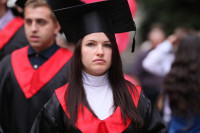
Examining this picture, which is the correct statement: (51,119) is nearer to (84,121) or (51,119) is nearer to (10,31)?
(84,121)

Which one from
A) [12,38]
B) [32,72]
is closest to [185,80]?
[32,72]

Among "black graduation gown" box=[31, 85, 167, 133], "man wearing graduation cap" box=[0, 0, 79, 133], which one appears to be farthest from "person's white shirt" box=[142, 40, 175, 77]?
"black graduation gown" box=[31, 85, 167, 133]

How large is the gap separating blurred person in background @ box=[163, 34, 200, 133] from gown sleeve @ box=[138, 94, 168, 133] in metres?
0.99

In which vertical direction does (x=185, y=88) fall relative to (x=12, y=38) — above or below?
below

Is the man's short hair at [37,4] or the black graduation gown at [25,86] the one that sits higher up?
the man's short hair at [37,4]

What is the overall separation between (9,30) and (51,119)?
1.67 meters

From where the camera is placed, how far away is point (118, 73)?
129 inches

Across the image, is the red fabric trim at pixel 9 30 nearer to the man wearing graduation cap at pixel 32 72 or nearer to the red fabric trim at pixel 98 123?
the man wearing graduation cap at pixel 32 72

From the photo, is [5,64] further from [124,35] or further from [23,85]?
[124,35]

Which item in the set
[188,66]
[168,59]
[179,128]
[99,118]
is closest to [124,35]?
[168,59]

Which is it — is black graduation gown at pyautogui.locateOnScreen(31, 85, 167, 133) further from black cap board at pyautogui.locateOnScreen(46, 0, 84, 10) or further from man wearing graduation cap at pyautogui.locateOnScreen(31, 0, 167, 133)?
black cap board at pyautogui.locateOnScreen(46, 0, 84, 10)

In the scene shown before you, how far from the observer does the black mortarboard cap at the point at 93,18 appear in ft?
10.2

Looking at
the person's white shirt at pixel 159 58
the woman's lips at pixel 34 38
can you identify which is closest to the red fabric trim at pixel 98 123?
the woman's lips at pixel 34 38

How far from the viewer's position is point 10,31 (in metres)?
4.34
